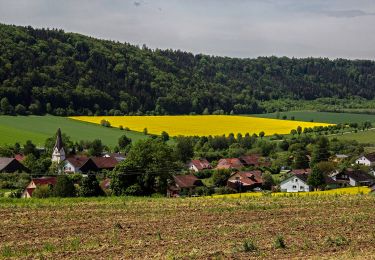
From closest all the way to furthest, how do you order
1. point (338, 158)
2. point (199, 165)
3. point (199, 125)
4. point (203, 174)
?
point (203, 174)
point (199, 165)
point (338, 158)
point (199, 125)

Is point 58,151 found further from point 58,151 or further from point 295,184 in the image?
point 295,184

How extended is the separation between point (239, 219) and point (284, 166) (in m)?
54.2

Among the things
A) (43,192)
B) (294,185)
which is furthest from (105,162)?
(43,192)

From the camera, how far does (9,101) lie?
111 metres

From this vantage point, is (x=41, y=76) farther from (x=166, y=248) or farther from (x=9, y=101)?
(x=166, y=248)

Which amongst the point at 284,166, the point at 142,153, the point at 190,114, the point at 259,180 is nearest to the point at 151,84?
the point at 190,114

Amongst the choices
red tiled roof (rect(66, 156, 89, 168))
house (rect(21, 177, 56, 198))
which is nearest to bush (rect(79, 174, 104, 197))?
house (rect(21, 177, 56, 198))

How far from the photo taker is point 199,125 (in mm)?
109812

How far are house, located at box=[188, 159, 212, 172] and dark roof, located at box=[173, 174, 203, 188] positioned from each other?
9.98m

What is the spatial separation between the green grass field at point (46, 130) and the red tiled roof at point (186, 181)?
25.4 meters

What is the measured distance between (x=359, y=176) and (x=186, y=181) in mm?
18244

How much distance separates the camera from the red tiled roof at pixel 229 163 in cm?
7356

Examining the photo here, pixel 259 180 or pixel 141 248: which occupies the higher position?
pixel 141 248

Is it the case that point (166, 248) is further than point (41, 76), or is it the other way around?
point (41, 76)
